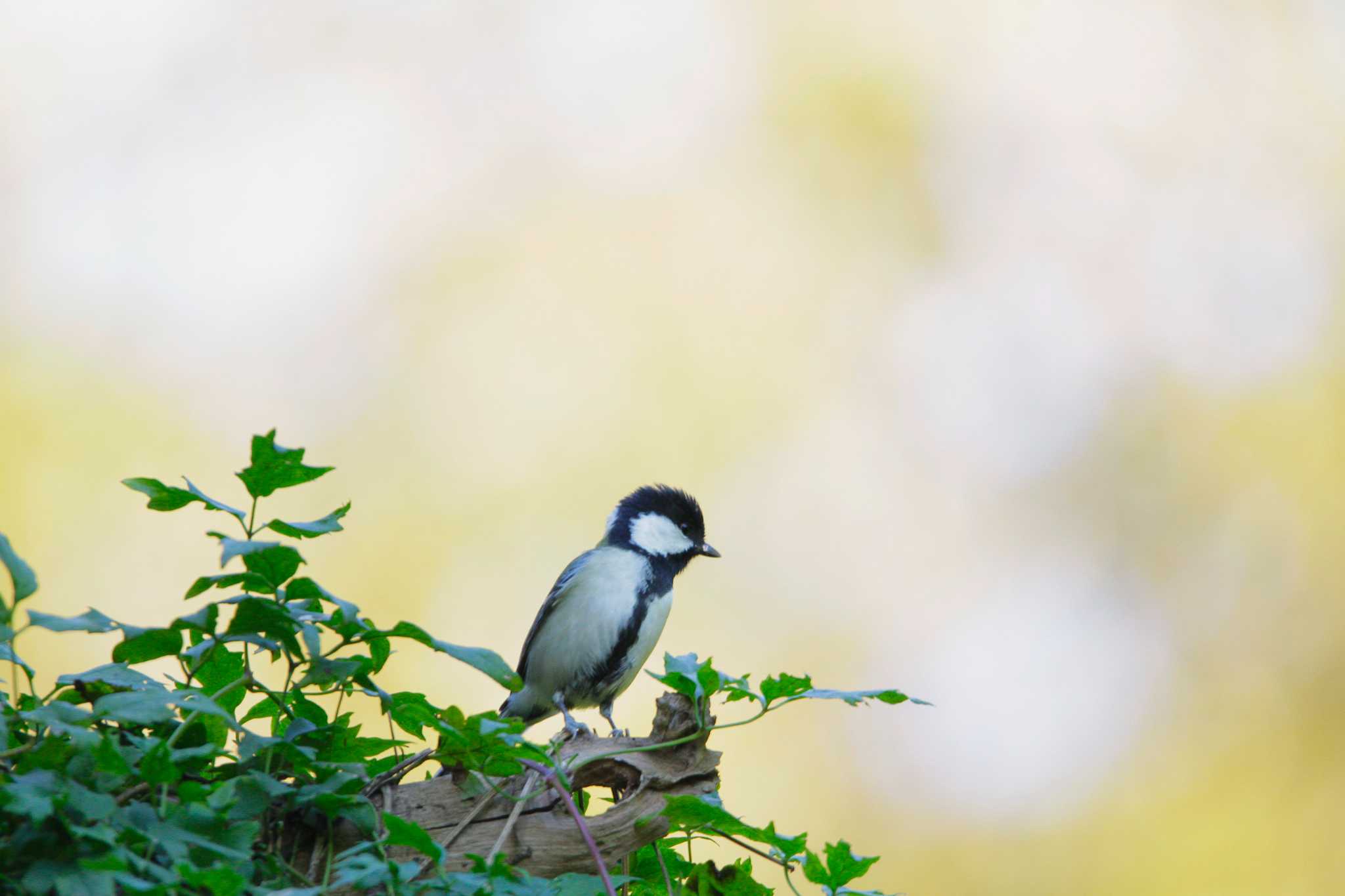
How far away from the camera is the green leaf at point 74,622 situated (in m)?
0.68

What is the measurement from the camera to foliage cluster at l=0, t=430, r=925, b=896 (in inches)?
26.2

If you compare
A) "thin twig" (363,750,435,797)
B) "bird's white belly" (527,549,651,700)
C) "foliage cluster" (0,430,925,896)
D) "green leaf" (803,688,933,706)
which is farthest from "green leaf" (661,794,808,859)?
"bird's white belly" (527,549,651,700)

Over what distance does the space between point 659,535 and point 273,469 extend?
140 centimetres

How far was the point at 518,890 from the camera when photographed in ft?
2.47

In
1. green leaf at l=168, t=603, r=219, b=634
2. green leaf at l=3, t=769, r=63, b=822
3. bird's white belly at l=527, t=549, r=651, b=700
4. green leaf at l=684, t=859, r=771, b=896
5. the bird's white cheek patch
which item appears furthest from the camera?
the bird's white cheek patch

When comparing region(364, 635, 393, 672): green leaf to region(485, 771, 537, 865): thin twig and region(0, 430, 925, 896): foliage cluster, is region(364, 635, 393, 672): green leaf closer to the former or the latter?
region(0, 430, 925, 896): foliage cluster

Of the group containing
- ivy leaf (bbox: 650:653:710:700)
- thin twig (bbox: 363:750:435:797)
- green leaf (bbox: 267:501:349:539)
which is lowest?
thin twig (bbox: 363:750:435:797)

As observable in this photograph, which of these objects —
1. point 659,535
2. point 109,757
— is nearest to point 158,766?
point 109,757

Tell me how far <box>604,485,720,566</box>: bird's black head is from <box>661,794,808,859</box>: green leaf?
1228 millimetres

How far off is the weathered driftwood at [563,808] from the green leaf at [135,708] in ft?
0.83

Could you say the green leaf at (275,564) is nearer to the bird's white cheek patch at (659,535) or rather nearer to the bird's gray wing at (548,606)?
the bird's gray wing at (548,606)

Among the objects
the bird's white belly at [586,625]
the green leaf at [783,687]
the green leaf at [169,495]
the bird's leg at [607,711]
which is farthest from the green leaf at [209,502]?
the bird's leg at [607,711]

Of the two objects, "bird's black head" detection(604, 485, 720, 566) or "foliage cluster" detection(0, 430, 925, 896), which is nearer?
"foliage cluster" detection(0, 430, 925, 896)

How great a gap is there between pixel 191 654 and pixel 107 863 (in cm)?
24
